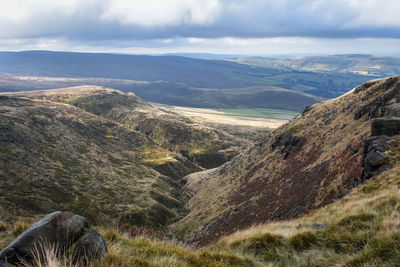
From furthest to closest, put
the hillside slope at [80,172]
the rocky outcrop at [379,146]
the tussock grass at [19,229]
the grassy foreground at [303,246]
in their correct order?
the hillside slope at [80,172]
the rocky outcrop at [379,146]
the tussock grass at [19,229]
the grassy foreground at [303,246]

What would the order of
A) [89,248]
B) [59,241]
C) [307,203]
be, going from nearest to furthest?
[89,248]
[59,241]
[307,203]

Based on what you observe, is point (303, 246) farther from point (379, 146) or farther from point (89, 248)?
point (379, 146)

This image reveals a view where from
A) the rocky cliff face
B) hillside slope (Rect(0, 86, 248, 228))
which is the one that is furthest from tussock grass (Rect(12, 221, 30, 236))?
hillside slope (Rect(0, 86, 248, 228))

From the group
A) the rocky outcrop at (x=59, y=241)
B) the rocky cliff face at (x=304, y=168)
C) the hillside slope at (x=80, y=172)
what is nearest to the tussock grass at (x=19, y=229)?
the rocky outcrop at (x=59, y=241)

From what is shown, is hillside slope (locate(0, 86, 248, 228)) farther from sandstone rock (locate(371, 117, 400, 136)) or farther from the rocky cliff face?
sandstone rock (locate(371, 117, 400, 136))

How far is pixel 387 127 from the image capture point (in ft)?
91.5

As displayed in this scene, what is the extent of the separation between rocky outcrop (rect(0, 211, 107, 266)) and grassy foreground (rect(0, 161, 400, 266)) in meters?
0.63

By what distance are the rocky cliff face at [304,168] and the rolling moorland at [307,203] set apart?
225 mm

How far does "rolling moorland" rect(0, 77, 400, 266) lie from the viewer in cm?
914

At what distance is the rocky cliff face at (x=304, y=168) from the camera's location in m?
31.4

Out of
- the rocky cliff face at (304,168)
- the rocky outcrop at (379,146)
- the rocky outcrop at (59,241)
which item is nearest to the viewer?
the rocky outcrop at (59,241)

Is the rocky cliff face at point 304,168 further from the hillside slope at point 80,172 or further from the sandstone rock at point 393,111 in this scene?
the hillside slope at point 80,172

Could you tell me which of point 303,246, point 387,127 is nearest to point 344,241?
point 303,246

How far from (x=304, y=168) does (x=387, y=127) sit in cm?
2448
